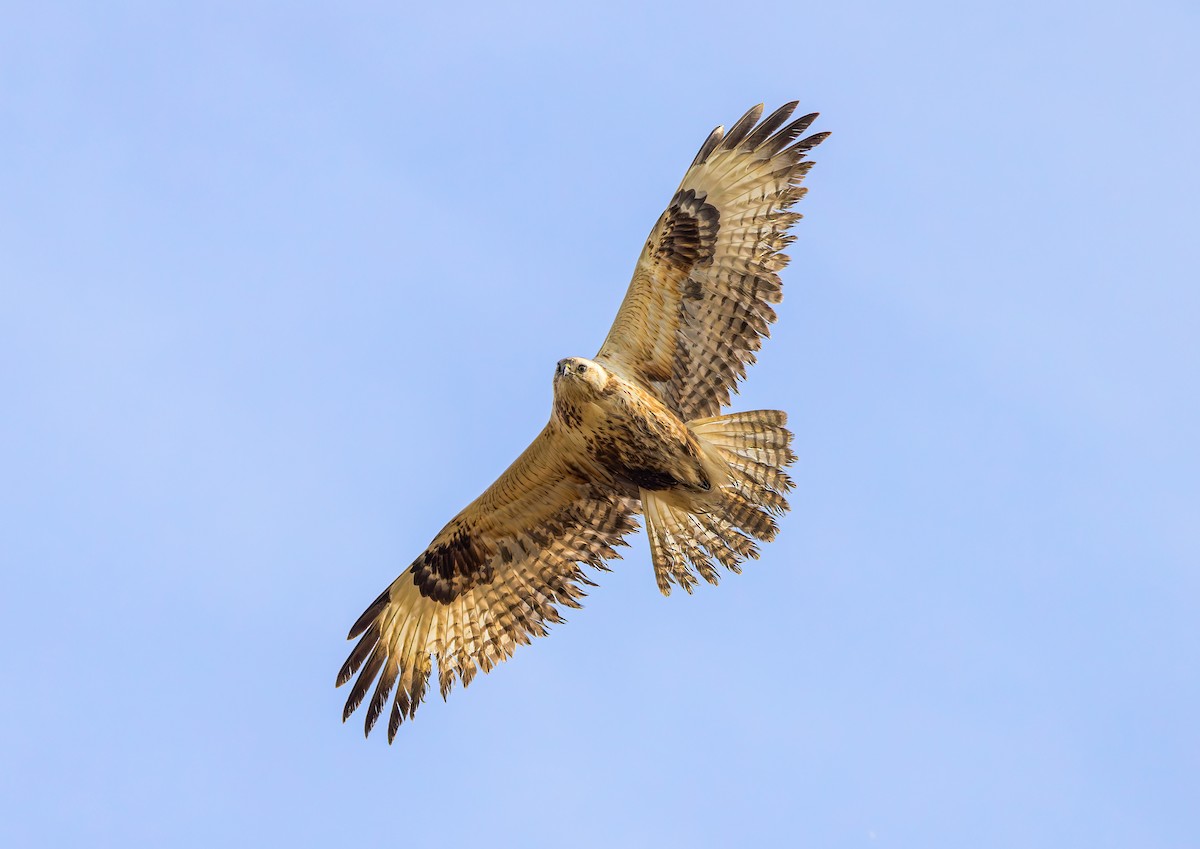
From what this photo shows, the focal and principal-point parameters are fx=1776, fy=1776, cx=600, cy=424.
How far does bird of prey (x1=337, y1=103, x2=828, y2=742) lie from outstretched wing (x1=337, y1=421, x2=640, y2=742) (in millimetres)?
12

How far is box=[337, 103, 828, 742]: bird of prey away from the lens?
13688mm

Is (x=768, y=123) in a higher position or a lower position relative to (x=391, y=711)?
higher

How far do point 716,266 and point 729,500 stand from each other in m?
1.82

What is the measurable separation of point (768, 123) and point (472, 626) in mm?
4681

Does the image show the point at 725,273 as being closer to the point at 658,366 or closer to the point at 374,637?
the point at 658,366

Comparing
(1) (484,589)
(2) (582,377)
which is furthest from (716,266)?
(1) (484,589)

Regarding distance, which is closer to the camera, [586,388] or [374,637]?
[586,388]

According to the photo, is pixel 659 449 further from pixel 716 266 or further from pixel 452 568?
pixel 452 568

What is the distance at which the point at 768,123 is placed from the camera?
13.8 metres

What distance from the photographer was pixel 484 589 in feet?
47.7

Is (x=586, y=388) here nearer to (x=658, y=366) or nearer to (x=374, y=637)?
(x=658, y=366)

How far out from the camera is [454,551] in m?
14.6

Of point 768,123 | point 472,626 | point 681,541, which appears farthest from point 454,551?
point 768,123

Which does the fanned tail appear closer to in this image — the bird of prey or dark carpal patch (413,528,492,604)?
the bird of prey
